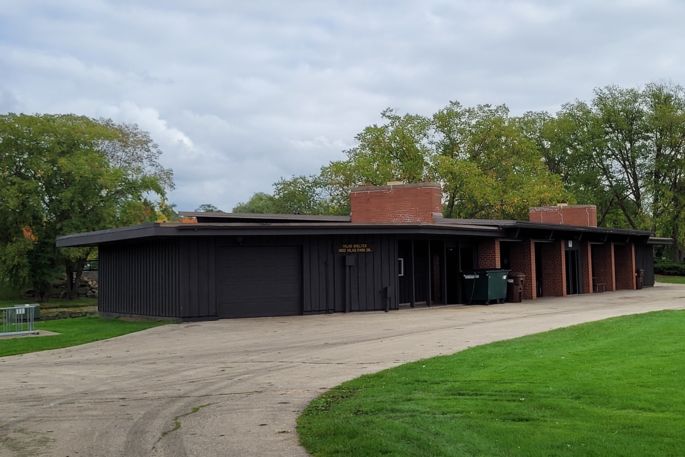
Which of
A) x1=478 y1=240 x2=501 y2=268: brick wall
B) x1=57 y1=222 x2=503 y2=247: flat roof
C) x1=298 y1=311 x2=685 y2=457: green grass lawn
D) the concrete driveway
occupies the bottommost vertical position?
the concrete driveway

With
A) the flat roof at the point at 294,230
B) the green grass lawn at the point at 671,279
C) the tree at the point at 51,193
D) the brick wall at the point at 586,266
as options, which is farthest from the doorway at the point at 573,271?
the tree at the point at 51,193

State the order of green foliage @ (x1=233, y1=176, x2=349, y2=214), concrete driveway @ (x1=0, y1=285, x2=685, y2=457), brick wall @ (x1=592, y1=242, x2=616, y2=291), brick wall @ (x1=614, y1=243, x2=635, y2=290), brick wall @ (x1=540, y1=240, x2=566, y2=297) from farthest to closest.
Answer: green foliage @ (x1=233, y1=176, x2=349, y2=214) → brick wall @ (x1=614, y1=243, x2=635, y2=290) → brick wall @ (x1=592, y1=242, x2=616, y2=291) → brick wall @ (x1=540, y1=240, x2=566, y2=297) → concrete driveway @ (x1=0, y1=285, x2=685, y2=457)

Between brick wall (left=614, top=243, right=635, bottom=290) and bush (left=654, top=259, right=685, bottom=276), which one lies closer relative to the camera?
brick wall (left=614, top=243, right=635, bottom=290)

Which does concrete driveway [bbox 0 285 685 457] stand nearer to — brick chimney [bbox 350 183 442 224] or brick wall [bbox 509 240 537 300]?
brick wall [bbox 509 240 537 300]

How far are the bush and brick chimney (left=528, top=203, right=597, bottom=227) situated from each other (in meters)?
16.1

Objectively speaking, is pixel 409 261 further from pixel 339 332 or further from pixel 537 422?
pixel 537 422

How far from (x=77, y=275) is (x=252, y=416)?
42.9m

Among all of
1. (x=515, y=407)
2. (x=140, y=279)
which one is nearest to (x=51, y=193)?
(x=140, y=279)

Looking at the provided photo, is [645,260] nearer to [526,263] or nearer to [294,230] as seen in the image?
[526,263]

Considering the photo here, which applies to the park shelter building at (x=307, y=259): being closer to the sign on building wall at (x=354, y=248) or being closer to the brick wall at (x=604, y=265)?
the sign on building wall at (x=354, y=248)

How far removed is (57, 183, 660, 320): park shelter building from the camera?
66.8ft

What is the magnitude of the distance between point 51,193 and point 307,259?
28.0 m

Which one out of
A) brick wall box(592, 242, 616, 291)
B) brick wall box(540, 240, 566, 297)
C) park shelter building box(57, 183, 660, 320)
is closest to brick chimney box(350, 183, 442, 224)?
park shelter building box(57, 183, 660, 320)

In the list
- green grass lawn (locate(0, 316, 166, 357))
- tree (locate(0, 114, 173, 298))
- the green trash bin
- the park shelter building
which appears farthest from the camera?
tree (locate(0, 114, 173, 298))
